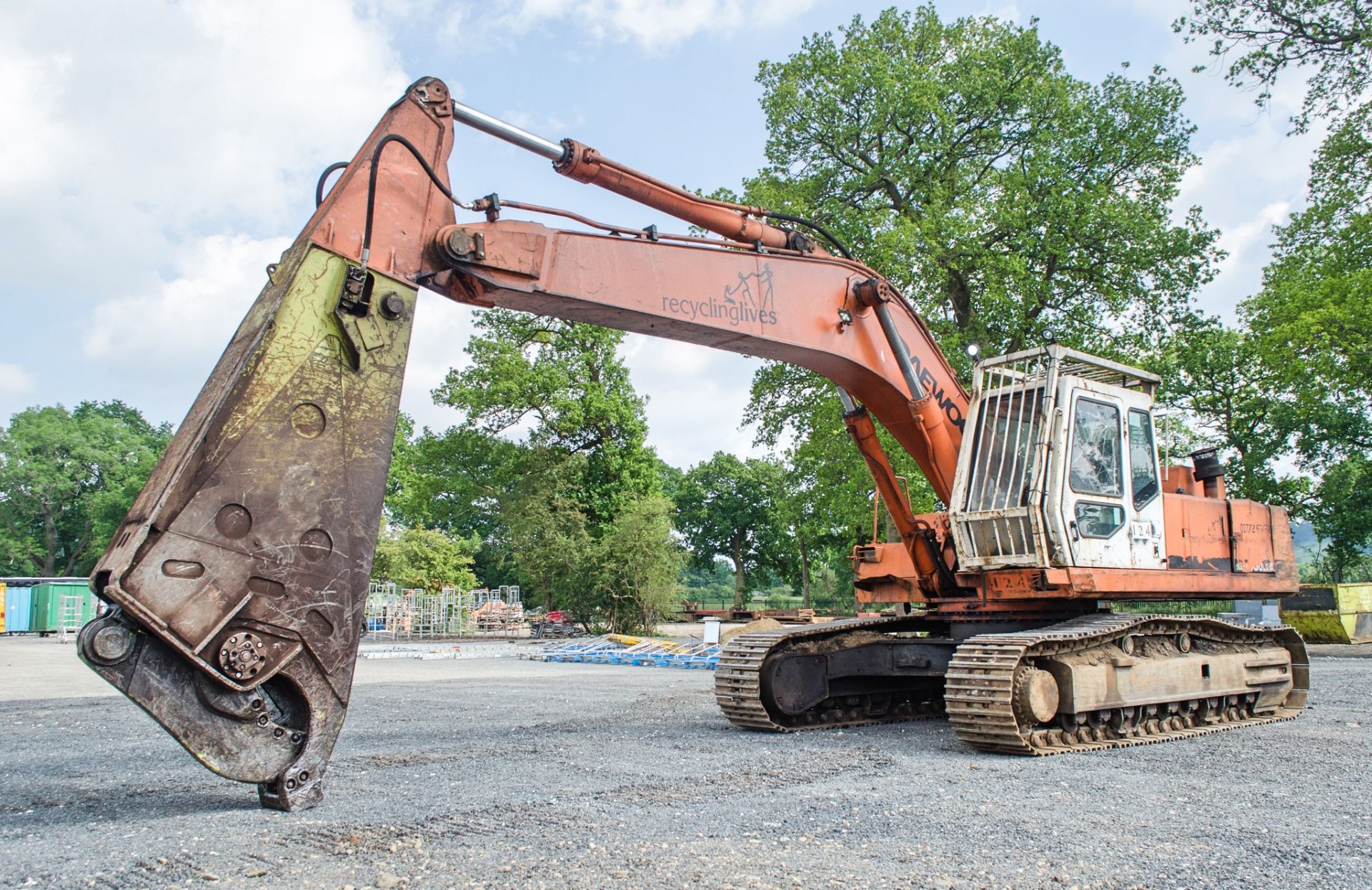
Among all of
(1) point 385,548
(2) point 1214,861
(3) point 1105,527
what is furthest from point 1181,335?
(1) point 385,548

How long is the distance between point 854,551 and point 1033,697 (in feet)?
9.06

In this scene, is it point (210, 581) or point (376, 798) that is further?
point (376, 798)

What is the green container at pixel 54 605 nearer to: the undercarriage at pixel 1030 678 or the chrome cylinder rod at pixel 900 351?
the undercarriage at pixel 1030 678

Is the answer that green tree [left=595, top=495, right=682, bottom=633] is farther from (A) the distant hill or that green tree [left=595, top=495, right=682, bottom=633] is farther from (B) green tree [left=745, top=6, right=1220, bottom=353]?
(A) the distant hill

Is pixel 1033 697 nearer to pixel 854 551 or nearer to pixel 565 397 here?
pixel 854 551

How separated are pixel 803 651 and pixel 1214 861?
4.49 meters

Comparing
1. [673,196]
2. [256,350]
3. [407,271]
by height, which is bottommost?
[256,350]

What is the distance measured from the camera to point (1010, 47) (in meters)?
23.2

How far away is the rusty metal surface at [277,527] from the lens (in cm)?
411

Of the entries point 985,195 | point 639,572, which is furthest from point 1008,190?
point 639,572

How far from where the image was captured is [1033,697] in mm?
6914

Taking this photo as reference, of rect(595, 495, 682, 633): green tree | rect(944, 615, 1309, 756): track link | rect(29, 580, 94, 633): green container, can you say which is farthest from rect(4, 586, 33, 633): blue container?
rect(944, 615, 1309, 756): track link

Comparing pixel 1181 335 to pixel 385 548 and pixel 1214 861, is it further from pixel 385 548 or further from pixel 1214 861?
pixel 385 548

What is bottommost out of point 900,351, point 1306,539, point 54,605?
point 54,605
